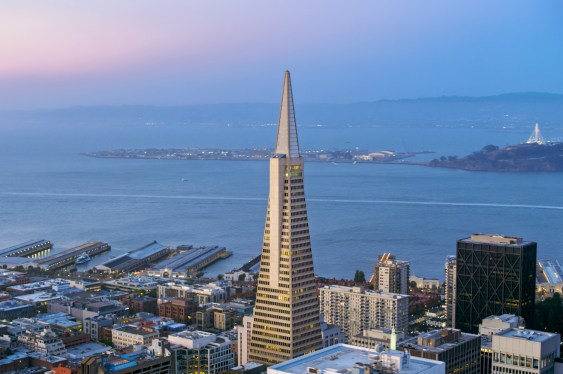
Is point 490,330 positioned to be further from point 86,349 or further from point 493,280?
point 86,349

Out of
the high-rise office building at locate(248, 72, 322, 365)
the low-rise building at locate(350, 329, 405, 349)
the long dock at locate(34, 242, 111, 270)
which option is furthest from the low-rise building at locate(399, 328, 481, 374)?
the long dock at locate(34, 242, 111, 270)

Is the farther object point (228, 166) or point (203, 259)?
point (228, 166)

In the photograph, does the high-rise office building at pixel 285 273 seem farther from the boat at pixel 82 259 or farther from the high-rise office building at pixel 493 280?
the boat at pixel 82 259

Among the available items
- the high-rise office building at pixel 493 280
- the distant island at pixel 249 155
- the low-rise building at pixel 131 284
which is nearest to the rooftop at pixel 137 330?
the low-rise building at pixel 131 284

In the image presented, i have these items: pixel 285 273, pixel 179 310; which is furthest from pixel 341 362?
pixel 179 310

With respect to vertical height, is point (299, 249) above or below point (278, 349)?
above

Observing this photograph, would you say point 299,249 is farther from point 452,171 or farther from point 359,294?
point 452,171

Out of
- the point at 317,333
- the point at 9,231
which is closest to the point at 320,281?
the point at 317,333

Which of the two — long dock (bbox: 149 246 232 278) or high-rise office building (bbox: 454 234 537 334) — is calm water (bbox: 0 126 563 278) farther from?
high-rise office building (bbox: 454 234 537 334)
